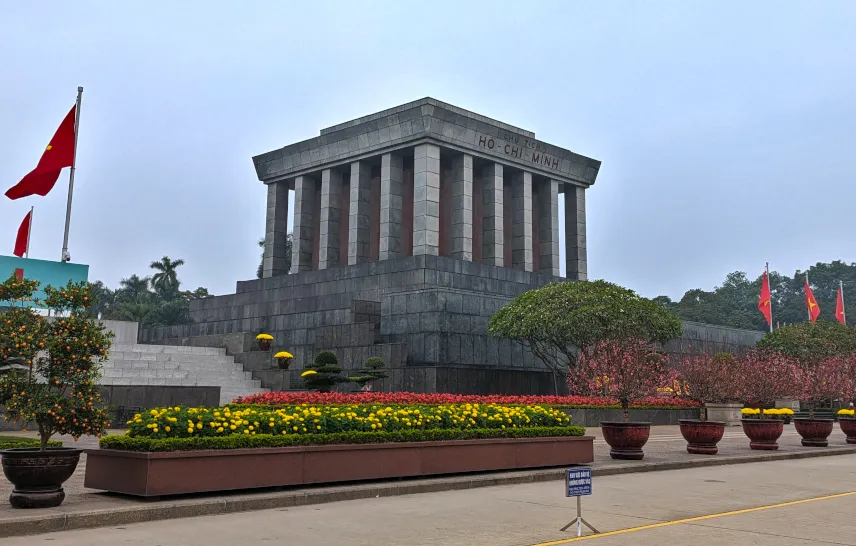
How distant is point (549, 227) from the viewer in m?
49.8

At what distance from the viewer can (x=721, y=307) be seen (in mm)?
100500

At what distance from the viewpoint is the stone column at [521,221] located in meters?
47.0

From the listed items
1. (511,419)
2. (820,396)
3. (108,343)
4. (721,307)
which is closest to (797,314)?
(721,307)

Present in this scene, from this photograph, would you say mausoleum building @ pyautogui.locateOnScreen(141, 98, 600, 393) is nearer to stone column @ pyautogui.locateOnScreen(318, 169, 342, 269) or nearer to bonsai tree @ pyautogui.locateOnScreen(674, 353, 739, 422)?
stone column @ pyautogui.locateOnScreen(318, 169, 342, 269)

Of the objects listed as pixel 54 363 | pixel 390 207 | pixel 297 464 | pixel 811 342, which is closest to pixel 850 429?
pixel 297 464

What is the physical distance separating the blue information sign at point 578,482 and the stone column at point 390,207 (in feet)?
108

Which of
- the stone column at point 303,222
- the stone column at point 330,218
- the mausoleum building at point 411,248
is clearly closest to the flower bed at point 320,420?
the mausoleum building at point 411,248

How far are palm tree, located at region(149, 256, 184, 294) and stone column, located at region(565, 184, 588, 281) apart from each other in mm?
45733

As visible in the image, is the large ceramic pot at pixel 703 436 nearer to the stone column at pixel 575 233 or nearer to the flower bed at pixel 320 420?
the flower bed at pixel 320 420

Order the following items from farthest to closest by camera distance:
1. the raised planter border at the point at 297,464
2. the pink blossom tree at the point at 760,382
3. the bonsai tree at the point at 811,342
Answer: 1. the bonsai tree at the point at 811,342
2. the pink blossom tree at the point at 760,382
3. the raised planter border at the point at 297,464

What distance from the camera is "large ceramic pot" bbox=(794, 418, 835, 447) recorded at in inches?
928

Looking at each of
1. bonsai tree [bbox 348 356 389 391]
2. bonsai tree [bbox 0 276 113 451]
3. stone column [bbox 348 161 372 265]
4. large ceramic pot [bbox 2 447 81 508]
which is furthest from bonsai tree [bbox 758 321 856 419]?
large ceramic pot [bbox 2 447 81 508]

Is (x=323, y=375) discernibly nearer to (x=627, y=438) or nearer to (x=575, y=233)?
(x=627, y=438)

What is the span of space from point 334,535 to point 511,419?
7.11 metres
